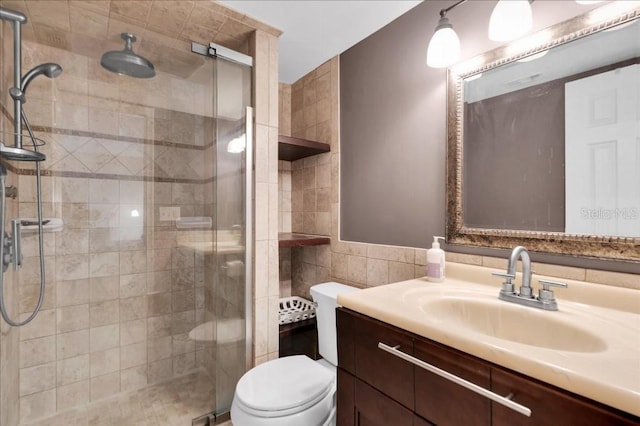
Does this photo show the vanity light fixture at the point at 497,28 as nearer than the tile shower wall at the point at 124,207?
Yes

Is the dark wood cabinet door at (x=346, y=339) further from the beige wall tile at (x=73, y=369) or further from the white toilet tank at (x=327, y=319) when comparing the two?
the beige wall tile at (x=73, y=369)

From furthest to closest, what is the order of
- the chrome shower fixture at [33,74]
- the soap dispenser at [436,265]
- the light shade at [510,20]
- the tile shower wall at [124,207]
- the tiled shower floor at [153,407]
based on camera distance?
the tiled shower floor at [153,407] → the tile shower wall at [124,207] → the chrome shower fixture at [33,74] → the soap dispenser at [436,265] → the light shade at [510,20]

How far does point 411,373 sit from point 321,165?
154 cm

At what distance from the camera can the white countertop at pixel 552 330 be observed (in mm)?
497

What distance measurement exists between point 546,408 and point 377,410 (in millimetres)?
454

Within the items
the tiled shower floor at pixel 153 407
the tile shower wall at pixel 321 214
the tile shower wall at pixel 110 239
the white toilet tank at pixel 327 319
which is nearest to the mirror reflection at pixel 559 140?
the tile shower wall at pixel 321 214

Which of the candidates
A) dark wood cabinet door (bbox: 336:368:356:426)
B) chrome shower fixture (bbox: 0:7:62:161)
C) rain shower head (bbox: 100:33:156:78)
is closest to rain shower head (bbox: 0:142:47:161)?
chrome shower fixture (bbox: 0:7:62:161)

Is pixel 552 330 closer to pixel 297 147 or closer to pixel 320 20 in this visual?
pixel 297 147

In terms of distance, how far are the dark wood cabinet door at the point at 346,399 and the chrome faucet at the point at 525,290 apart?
0.57 metres

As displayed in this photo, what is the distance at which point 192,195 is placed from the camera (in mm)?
1683

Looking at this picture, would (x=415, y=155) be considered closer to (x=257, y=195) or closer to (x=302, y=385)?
(x=257, y=195)

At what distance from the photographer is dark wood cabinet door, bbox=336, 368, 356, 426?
0.93 metres

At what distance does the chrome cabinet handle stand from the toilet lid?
0.53 meters

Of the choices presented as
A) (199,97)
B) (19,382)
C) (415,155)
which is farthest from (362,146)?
(19,382)
